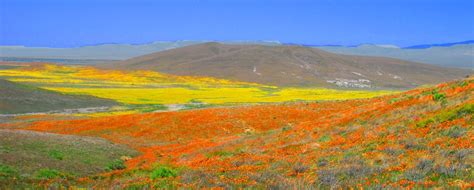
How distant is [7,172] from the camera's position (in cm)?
1756

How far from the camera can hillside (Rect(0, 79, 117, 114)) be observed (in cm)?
6338

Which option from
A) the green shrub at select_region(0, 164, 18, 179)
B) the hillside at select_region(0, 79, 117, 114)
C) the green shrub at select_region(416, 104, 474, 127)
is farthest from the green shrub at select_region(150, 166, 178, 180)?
the hillside at select_region(0, 79, 117, 114)

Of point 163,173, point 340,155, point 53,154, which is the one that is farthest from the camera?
point 53,154

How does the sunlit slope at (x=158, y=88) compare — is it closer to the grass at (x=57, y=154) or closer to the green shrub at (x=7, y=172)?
the grass at (x=57, y=154)

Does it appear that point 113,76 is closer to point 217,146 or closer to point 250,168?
point 217,146

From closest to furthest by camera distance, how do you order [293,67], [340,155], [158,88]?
[340,155], [158,88], [293,67]

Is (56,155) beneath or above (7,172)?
beneath

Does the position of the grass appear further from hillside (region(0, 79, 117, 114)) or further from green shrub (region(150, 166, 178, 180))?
hillside (region(0, 79, 117, 114))

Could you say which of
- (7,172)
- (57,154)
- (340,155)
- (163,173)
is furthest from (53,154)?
(340,155)

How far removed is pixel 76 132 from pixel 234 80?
107 meters

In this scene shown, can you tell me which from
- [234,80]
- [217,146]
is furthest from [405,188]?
[234,80]

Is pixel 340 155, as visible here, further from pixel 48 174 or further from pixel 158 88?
pixel 158 88

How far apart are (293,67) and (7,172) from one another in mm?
146056

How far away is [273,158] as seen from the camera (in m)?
17.5
